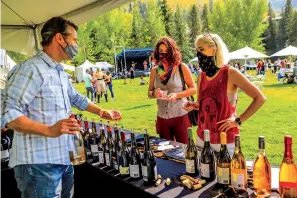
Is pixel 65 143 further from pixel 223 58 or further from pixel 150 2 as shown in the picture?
pixel 150 2

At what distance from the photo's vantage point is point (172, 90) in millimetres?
2752

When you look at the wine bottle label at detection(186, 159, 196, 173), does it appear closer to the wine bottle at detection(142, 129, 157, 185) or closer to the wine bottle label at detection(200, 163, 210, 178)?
the wine bottle label at detection(200, 163, 210, 178)

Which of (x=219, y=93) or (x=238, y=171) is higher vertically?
(x=219, y=93)

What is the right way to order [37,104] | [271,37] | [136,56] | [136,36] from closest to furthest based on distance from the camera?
[37,104] → [136,56] → [136,36] → [271,37]

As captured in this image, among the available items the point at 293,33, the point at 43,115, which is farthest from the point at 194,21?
the point at 43,115

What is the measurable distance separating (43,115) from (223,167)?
93 cm

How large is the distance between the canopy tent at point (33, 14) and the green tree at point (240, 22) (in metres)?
37.5

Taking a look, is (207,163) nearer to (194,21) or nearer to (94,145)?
(94,145)

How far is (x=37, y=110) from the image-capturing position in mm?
1441

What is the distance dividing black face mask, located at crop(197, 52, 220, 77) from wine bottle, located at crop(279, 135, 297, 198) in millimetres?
850

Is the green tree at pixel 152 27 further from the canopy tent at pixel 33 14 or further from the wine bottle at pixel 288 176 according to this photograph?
the wine bottle at pixel 288 176

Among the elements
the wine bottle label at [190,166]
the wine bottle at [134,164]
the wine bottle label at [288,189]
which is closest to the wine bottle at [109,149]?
the wine bottle at [134,164]

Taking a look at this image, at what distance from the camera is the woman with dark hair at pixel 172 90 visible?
2727 millimetres

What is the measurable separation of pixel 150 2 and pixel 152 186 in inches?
1947
